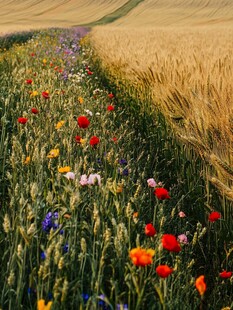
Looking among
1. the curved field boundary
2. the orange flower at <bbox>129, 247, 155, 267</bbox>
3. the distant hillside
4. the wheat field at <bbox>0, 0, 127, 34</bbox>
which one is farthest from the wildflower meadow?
the wheat field at <bbox>0, 0, 127, 34</bbox>

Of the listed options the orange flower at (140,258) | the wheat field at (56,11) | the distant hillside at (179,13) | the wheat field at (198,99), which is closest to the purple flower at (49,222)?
the orange flower at (140,258)

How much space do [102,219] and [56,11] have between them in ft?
149

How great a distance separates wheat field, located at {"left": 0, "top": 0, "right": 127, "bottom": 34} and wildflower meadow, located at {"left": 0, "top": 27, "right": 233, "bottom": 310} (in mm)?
36606

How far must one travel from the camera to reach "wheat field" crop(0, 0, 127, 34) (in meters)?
38.7

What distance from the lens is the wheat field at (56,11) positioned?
3866 cm

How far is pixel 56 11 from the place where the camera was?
43781mm

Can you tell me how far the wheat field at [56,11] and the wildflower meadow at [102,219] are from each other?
36606 mm

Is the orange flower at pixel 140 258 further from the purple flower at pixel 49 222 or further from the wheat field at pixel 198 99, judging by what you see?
the wheat field at pixel 198 99

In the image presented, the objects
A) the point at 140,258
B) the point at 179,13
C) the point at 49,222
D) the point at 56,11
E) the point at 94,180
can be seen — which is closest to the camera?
the point at 140,258

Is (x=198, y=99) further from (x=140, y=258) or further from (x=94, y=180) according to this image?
(x=140, y=258)

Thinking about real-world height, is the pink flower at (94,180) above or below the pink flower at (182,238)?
above

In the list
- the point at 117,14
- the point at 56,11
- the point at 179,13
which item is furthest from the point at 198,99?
the point at 56,11

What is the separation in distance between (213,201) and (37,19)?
3952cm

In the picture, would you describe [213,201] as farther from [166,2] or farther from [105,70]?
[166,2]
